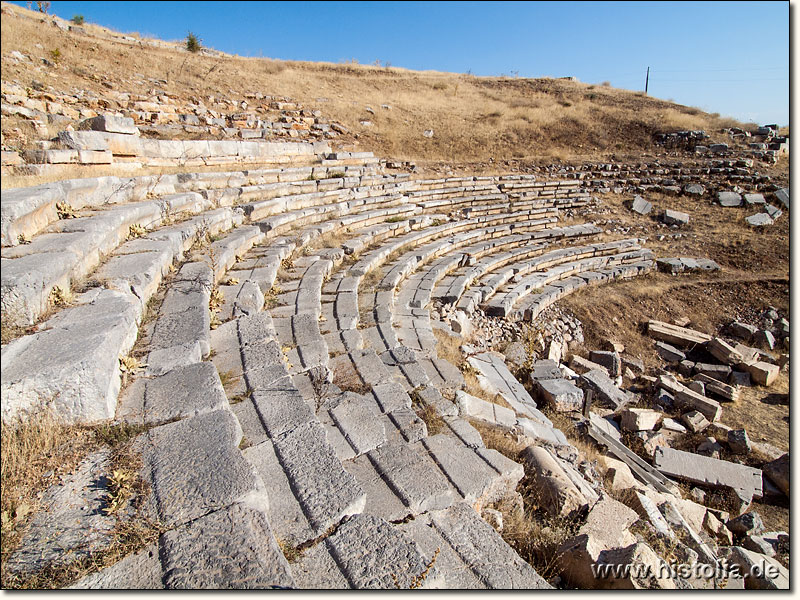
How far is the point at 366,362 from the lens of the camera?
4.39 m

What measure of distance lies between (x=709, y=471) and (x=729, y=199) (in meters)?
13.7

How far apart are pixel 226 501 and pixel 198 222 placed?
15.5ft

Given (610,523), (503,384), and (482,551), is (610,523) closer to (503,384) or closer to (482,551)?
(482,551)

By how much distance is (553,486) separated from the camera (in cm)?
337

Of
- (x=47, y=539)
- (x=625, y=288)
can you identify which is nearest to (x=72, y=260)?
(x=47, y=539)

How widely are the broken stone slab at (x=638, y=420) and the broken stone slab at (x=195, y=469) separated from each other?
5.48 metres

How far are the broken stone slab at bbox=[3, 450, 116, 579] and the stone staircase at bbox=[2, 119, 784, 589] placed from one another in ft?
0.57

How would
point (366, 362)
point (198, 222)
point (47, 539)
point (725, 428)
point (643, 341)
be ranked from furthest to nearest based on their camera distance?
1. point (643, 341)
2. point (725, 428)
3. point (198, 222)
4. point (366, 362)
5. point (47, 539)

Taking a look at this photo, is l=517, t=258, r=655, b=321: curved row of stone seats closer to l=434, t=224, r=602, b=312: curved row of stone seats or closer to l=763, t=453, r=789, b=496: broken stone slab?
l=434, t=224, r=602, b=312: curved row of stone seats

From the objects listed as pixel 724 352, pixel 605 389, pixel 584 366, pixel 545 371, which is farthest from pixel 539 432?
pixel 724 352

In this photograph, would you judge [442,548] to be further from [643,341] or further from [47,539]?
[643,341]

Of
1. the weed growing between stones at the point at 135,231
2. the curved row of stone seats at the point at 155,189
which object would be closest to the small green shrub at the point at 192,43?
the curved row of stone seats at the point at 155,189

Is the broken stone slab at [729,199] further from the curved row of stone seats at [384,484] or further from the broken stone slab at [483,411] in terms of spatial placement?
the curved row of stone seats at [384,484]

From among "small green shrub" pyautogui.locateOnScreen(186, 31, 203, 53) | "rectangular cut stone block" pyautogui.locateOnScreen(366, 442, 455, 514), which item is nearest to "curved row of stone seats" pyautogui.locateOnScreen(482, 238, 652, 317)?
"rectangular cut stone block" pyautogui.locateOnScreen(366, 442, 455, 514)
